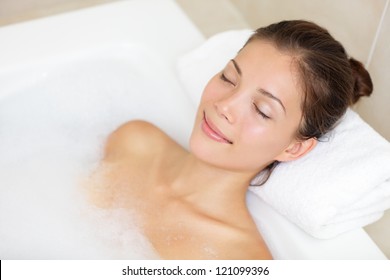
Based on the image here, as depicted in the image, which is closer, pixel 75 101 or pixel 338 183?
pixel 338 183

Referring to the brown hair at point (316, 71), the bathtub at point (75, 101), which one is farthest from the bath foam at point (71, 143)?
the brown hair at point (316, 71)

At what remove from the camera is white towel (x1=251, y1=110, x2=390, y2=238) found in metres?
1.22

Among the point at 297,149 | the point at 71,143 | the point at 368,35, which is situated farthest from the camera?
the point at 71,143

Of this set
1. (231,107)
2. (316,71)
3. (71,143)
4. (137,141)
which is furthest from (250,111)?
(71,143)

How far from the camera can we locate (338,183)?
48.2 inches

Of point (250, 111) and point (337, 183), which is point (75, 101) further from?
point (337, 183)

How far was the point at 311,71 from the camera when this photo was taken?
1166mm

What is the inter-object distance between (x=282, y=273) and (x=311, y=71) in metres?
0.38

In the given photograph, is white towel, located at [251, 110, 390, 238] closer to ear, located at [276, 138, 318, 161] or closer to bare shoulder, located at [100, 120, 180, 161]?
ear, located at [276, 138, 318, 161]

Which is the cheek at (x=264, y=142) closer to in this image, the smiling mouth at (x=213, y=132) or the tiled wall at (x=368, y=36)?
the smiling mouth at (x=213, y=132)

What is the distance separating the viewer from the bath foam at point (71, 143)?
138 centimetres

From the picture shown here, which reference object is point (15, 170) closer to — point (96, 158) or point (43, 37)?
point (96, 158)

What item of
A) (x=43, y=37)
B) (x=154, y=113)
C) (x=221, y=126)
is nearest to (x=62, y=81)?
(x=43, y=37)

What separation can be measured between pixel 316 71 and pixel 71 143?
70 centimetres
